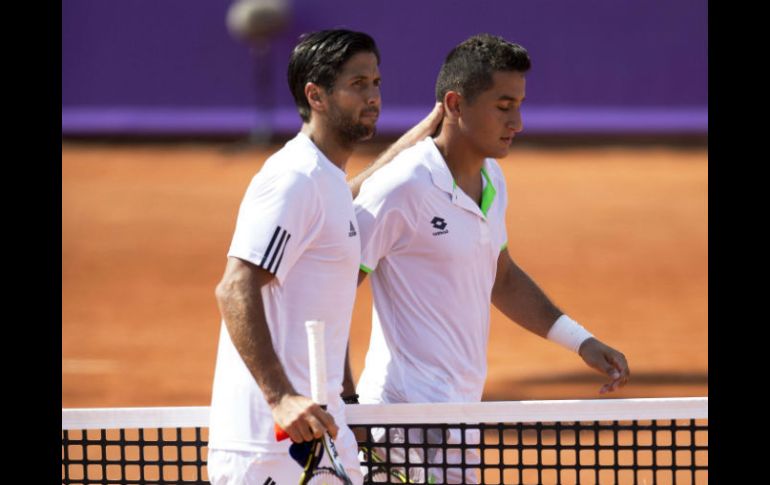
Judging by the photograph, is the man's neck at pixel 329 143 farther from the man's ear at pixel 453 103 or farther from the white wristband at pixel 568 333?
the white wristband at pixel 568 333

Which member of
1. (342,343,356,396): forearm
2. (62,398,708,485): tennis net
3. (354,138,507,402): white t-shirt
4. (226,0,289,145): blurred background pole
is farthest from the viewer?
(226,0,289,145): blurred background pole

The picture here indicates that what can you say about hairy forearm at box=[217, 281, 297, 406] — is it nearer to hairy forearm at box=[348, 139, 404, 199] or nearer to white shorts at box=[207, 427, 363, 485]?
white shorts at box=[207, 427, 363, 485]

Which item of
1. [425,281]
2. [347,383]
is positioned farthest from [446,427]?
[425,281]

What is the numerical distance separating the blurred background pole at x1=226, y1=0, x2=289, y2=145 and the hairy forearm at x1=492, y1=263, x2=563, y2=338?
64.1 feet

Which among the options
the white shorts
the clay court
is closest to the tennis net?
the white shorts

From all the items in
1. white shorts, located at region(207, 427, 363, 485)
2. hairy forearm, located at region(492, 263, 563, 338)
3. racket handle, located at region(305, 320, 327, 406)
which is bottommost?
white shorts, located at region(207, 427, 363, 485)

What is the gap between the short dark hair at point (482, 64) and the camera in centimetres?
477

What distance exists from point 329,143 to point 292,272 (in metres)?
0.42

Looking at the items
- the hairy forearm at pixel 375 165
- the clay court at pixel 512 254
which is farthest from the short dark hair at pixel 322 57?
the clay court at pixel 512 254

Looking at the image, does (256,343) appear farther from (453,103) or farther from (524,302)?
(524,302)

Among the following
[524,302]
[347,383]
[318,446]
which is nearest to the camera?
[318,446]

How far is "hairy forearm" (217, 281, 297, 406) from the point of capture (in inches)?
143

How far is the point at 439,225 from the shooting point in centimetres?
464

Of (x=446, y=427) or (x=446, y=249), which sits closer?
(x=446, y=427)
